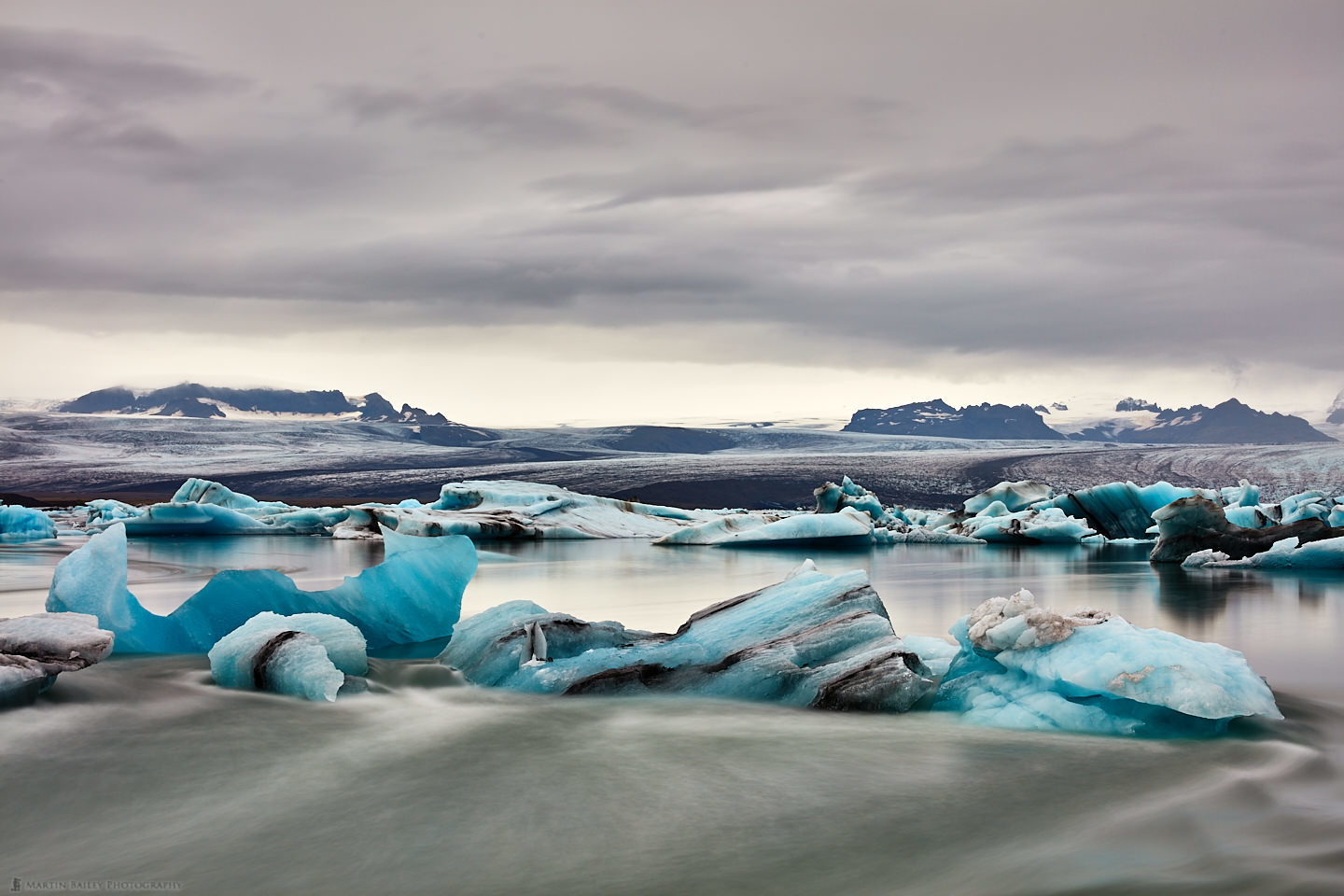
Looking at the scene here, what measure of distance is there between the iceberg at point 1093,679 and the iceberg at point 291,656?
2.58 m

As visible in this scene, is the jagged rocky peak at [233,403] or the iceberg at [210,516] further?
the jagged rocky peak at [233,403]

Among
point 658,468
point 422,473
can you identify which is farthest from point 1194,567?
point 422,473

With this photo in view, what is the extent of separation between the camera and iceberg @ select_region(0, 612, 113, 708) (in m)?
3.73

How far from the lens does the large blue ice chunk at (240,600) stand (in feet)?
16.6

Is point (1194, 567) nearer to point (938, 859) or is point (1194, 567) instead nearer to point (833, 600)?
point (833, 600)

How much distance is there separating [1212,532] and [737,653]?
9.96 metres

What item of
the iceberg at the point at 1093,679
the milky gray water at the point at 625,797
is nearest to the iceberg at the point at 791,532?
the milky gray water at the point at 625,797

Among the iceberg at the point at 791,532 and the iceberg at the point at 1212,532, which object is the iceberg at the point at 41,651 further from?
the iceberg at the point at 791,532

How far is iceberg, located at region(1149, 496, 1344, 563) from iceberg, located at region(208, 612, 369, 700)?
10295 millimetres

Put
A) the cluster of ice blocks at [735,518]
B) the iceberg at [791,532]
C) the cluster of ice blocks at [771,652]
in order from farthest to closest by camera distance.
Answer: the cluster of ice blocks at [735,518], the iceberg at [791,532], the cluster of ice blocks at [771,652]

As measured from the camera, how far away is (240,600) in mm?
5273

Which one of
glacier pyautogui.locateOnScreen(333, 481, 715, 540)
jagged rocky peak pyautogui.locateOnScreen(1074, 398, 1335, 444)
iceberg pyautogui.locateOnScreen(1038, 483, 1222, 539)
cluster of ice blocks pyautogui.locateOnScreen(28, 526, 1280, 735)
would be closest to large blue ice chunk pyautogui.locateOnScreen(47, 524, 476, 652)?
cluster of ice blocks pyautogui.locateOnScreen(28, 526, 1280, 735)

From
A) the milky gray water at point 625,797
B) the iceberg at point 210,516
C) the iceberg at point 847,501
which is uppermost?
the milky gray water at point 625,797

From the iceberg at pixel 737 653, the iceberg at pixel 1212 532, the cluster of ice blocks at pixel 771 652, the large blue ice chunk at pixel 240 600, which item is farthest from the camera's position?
the iceberg at pixel 1212 532
